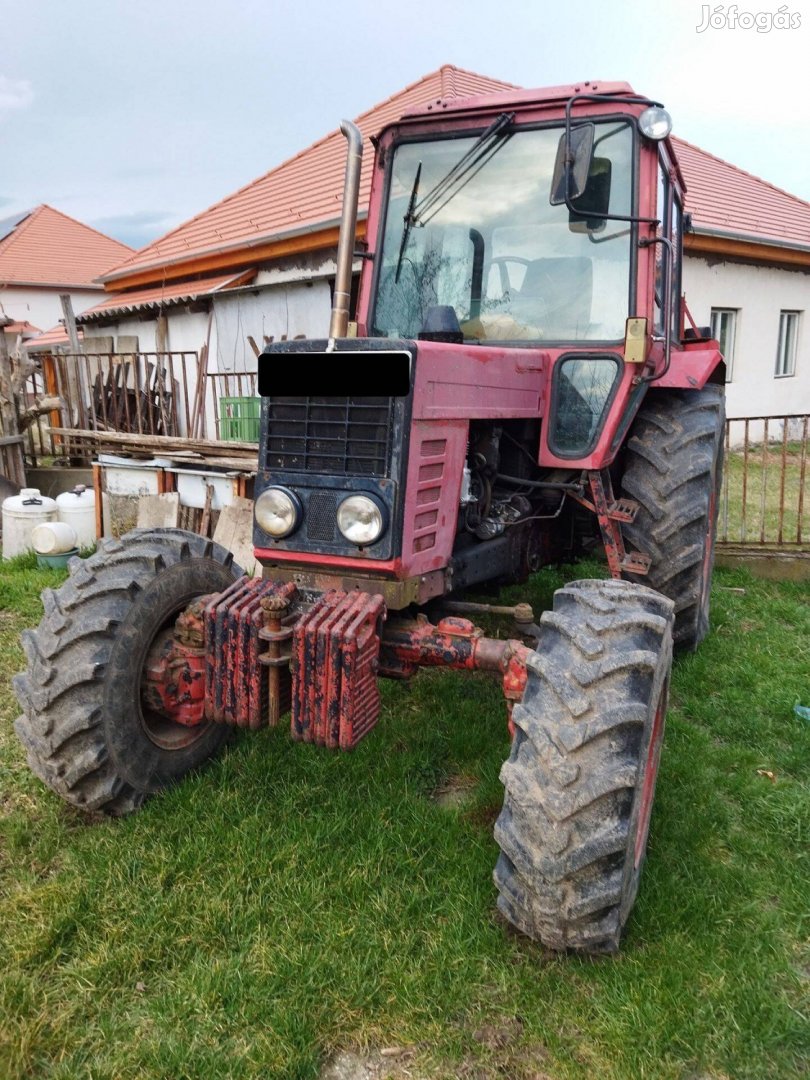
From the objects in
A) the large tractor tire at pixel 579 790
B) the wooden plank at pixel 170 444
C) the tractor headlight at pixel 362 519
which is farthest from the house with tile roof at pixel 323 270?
Answer: the large tractor tire at pixel 579 790

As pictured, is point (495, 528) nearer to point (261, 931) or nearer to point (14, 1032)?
point (261, 931)

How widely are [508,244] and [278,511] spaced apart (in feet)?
5.25

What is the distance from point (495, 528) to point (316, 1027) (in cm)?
192

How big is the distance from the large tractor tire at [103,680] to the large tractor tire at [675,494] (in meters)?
2.02

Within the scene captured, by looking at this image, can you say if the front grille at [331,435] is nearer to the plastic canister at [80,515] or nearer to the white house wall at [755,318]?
the plastic canister at [80,515]

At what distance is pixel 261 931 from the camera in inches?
93.6

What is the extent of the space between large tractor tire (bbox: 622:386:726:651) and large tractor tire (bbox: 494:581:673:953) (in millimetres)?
1432

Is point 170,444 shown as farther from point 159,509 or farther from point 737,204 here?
point 737,204

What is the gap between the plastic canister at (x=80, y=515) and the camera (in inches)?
268

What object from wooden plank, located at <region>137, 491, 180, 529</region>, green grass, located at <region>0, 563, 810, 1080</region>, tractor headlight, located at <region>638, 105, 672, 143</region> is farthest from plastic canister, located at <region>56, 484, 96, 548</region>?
tractor headlight, located at <region>638, 105, 672, 143</region>

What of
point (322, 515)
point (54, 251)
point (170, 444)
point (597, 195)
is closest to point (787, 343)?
point (170, 444)

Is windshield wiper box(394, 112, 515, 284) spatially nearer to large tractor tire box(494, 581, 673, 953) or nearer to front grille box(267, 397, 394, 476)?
front grille box(267, 397, 394, 476)

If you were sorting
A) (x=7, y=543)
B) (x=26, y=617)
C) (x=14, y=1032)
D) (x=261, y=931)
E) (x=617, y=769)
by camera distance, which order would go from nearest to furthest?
(x=14, y=1032), (x=617, y=769), (x=261, y=931), (x=26, y=617), (x=7, y=543)

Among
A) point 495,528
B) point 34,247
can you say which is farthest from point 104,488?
point 34,247
